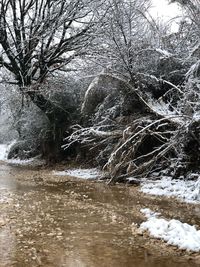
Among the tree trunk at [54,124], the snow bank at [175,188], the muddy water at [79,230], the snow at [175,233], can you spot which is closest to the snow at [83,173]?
the tree trunk at [54,124]

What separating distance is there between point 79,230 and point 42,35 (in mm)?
10887

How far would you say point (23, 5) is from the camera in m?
17.8

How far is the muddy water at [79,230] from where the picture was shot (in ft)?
20.5

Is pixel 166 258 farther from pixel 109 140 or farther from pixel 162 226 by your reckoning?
pixel 109 140

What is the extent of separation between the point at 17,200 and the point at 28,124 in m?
13.4

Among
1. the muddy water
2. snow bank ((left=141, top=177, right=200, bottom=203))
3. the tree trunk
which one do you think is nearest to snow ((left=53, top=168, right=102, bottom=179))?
the tree trunk

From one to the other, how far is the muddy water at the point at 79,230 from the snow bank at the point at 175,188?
22.0 inches

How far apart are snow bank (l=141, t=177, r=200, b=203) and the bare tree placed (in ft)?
22.5

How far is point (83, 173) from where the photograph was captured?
17500 millimetres

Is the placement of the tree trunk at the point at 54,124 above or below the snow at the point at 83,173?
above

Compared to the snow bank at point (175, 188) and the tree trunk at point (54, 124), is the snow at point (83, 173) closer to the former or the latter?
the tree trunk at point (54, 124)

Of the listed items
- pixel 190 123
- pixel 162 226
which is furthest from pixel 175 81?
pixel 162 226

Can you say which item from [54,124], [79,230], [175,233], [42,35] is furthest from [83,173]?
A: [175,233]

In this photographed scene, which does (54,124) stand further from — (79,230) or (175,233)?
(175,233)
